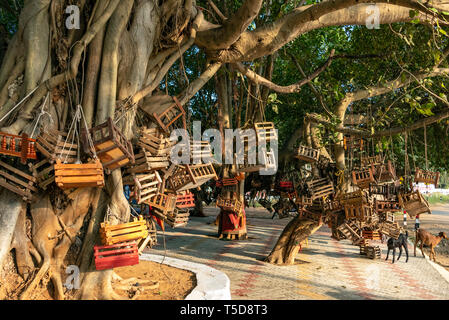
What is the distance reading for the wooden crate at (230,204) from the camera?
13414mm

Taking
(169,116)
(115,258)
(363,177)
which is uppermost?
(169,116)

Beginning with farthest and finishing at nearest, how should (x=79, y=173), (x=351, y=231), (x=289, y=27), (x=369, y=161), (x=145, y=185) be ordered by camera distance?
(x=351, y=231) < (x=369, y=161) < (x=289, y=27) < (x=145, y=185) < (x=79, y=173)

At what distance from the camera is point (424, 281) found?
9.18 meters

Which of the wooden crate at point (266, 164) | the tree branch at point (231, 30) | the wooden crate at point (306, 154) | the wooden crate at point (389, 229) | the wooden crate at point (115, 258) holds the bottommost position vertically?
the wooden crate at point (389, 229)

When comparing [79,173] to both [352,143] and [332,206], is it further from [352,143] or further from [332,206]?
[352,143]

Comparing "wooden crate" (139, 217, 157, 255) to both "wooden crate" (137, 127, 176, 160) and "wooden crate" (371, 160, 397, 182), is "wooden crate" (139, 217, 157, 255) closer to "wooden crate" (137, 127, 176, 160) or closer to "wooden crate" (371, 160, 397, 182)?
"wooden crate" (137, 127, 176, 160)

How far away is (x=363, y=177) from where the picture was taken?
8.62 meters

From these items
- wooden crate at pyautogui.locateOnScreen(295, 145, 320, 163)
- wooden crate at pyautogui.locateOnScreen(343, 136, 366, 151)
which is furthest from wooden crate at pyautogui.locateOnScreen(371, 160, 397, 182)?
wooden crate at pyautogui.locateOnScreen(295, 145, 320, 163)

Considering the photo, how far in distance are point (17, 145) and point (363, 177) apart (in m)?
7.04

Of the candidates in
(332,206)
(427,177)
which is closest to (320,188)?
(332,206)

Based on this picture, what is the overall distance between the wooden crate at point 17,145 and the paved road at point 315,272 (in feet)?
15.5

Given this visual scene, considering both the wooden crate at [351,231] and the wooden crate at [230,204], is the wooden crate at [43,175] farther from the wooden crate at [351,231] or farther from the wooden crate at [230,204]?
the wooden crate at [230,204]

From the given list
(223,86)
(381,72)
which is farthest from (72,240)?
(381,72)

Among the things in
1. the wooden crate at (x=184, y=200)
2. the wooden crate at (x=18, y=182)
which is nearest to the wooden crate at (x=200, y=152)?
the wooden crate at (x=184, y=200)
